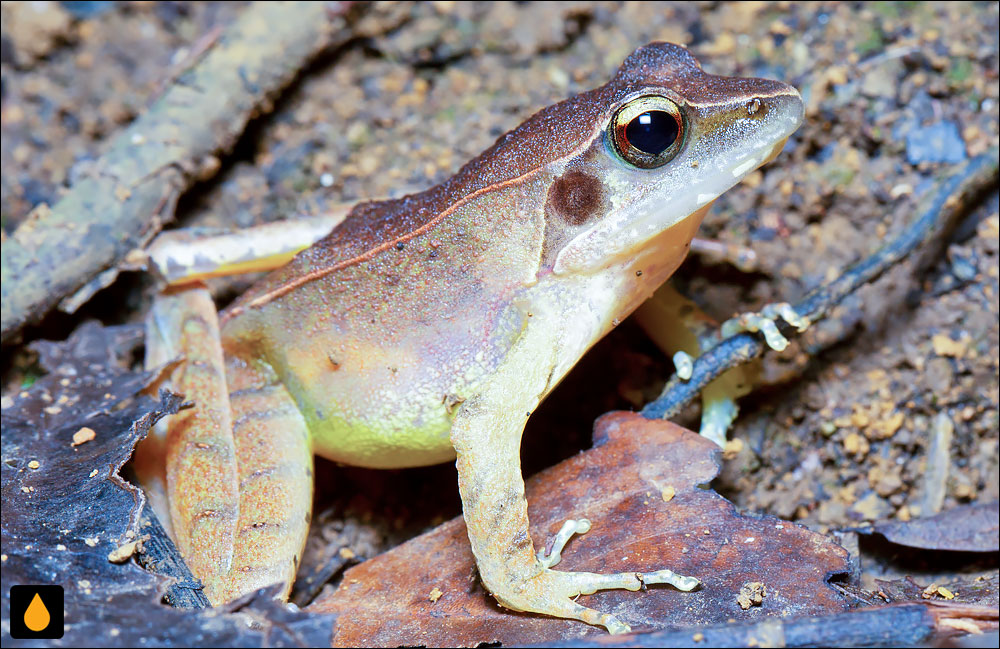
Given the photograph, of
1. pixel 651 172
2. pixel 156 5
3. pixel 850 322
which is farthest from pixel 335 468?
pixel 156 5

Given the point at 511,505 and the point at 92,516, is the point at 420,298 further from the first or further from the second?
the point at 92,516

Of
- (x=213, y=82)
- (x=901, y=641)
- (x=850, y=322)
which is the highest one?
(x=213, y=82)

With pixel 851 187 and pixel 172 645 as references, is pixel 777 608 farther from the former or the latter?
pixel 851 187

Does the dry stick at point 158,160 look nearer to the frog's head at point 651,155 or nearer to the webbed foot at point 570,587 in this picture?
the frog's head at point 651,155

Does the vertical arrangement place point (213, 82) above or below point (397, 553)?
above

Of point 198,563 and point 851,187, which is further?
point 851,187

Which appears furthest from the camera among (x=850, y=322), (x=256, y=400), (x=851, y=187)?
(x=851, y=187)

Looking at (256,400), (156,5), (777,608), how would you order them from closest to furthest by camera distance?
(777,608) < (256,400) < (156,5)
